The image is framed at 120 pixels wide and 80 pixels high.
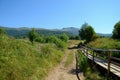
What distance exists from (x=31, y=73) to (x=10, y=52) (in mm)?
2308

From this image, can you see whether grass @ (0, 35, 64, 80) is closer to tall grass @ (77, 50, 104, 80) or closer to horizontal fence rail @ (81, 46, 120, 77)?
tall grass @ (77, 50, 104, 80)

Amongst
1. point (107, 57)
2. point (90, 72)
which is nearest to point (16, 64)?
point (90, 72)

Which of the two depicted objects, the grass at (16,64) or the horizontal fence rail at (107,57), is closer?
the horizontal fence rail at (107,57)

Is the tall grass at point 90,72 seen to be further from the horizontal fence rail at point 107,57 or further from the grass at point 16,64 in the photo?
the grass at point 16,64

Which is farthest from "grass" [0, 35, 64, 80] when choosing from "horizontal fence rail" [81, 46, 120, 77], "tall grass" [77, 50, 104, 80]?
"horizontal fence rail" [81, 46, 120, 77]

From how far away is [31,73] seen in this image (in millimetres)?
14094

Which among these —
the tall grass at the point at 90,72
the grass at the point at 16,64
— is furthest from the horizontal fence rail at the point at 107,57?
the grass at the point at 16,64

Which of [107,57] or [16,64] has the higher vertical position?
[107,57]

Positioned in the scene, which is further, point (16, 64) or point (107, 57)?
point (16, 64)

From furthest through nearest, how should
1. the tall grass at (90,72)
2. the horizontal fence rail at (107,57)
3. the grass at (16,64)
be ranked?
the grass at (16,64) < the tall grass at (90,72) < the horizontal fence rail at (107,57)

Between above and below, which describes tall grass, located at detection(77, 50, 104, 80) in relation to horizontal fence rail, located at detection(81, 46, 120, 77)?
below

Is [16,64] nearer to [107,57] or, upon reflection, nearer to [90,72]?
[90,72]

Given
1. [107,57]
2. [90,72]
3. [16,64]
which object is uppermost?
[107,57]

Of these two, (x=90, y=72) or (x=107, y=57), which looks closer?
(x=107, y=57)
